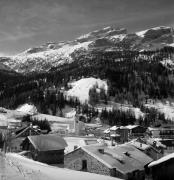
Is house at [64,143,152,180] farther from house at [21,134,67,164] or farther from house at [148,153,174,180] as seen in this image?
house at [21,134,67,164]

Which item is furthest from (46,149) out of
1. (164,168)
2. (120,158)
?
(164,168)

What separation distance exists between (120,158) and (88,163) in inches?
162

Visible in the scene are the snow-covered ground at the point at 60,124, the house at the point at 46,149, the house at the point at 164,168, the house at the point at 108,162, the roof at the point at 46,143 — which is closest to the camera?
the house at the point at 164,168

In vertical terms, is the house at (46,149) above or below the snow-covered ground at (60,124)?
above

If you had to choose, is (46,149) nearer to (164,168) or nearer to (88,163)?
(88,163)

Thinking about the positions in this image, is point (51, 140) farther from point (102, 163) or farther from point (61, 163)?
point (102, 163)

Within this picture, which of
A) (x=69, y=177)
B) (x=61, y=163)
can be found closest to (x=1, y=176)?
(x=69, y=177)

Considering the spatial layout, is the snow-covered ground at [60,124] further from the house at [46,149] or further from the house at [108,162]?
the house at [108,162]

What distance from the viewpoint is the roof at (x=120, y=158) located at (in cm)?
4213

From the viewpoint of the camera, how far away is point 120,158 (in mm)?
44250

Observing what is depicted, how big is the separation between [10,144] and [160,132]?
249 feet

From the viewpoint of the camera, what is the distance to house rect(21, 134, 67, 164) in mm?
55544

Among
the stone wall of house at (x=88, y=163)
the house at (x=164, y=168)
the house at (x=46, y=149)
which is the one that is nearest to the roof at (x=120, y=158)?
A: the stone wall of house at (x=88, y=163)

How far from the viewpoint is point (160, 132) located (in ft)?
438
